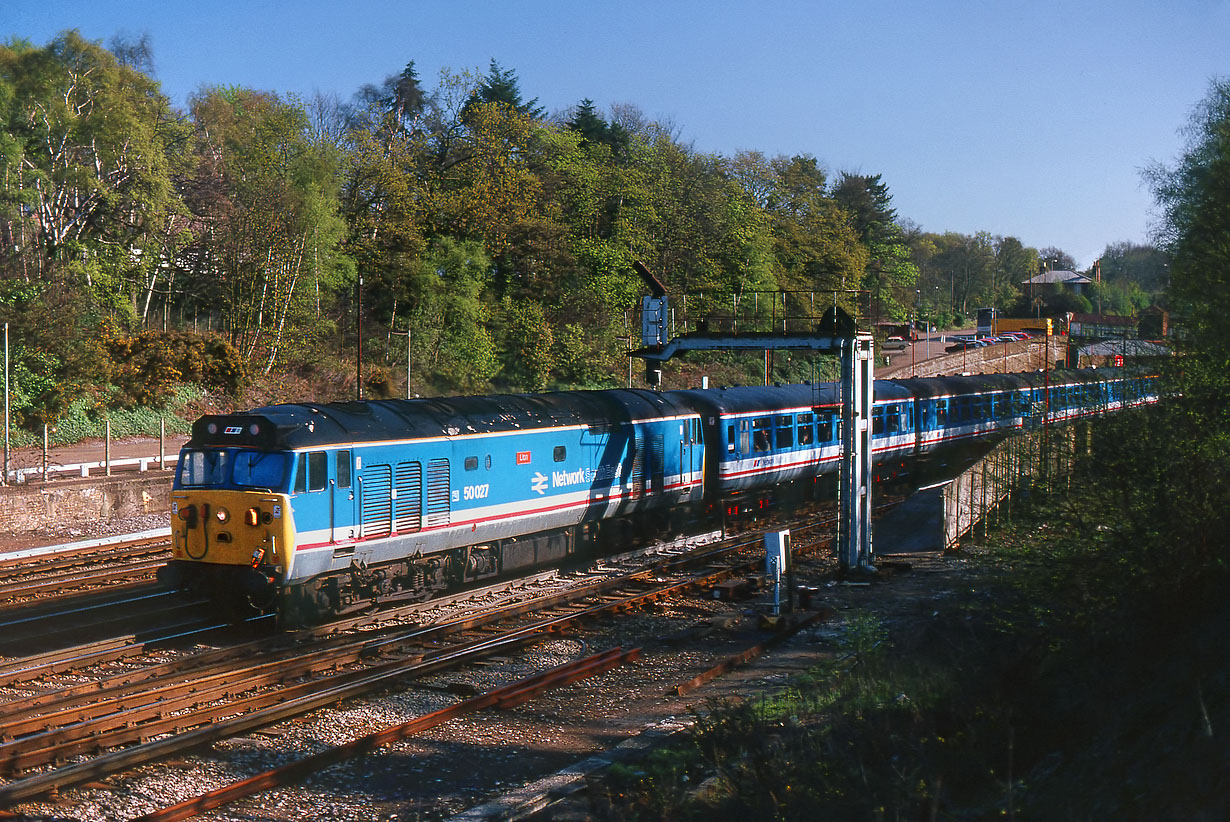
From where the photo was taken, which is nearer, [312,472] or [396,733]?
[396,733]

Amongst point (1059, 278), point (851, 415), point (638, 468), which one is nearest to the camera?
point (851, 415)

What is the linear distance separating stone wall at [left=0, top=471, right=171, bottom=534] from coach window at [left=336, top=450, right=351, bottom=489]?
11.5 meters

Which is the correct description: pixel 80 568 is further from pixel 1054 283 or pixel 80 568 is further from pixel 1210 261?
pixel 1054 283

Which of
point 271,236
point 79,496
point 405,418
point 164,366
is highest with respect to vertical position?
point 271,236

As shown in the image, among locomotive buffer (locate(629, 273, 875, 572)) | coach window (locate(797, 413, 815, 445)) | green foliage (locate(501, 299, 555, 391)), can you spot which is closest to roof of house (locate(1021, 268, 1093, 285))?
green foliage (locate(501, 299, 555, 391))

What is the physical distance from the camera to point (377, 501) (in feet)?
49.4

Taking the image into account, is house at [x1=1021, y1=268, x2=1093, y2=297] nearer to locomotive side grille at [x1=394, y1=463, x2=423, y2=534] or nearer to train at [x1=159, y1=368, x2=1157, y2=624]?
train at [x1=159, y1=368, x2=1157, y2=624]

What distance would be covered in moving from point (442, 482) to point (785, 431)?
11643 millimetres

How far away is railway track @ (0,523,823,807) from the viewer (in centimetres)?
969

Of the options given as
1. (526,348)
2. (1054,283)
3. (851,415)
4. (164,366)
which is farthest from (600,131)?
(1054,283)

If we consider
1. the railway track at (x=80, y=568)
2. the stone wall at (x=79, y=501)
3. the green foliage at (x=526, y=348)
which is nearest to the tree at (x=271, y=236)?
the green foliage at (x=526, y=348)

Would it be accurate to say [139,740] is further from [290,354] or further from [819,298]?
[819,298]

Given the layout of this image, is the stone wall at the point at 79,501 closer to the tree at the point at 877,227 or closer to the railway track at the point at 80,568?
the railway track at the point at 80,568

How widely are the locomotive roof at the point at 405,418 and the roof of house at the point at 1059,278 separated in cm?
10188
